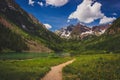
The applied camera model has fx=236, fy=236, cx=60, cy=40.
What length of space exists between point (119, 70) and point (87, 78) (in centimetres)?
1023

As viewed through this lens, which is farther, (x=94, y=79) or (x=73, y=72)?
(x=73, y=72)

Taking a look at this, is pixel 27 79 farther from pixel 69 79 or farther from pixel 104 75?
pixel 104 75

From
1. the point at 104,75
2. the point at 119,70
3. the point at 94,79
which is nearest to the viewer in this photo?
the point at 94,79

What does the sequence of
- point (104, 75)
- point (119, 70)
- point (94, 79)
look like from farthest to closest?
point (119, 70) → point (104, 75) → point (94, 79)

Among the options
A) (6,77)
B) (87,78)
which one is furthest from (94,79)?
(6,77)

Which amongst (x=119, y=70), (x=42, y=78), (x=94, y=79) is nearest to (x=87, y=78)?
(x=94, y=79)

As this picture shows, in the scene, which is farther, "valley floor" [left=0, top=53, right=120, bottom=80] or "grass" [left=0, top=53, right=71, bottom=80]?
"valley floor" [left=0, top=53, right=120, bottom=80]

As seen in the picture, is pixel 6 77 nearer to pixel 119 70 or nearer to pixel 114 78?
pixel 114 78

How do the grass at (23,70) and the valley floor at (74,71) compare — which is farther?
the valley floor at (74,71)

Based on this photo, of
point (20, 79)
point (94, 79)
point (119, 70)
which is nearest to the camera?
point (20, 79)

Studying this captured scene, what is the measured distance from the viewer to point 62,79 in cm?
3753

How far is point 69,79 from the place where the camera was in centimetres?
3697

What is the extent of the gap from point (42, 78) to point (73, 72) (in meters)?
8.58

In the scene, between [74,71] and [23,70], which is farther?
[74,71]
